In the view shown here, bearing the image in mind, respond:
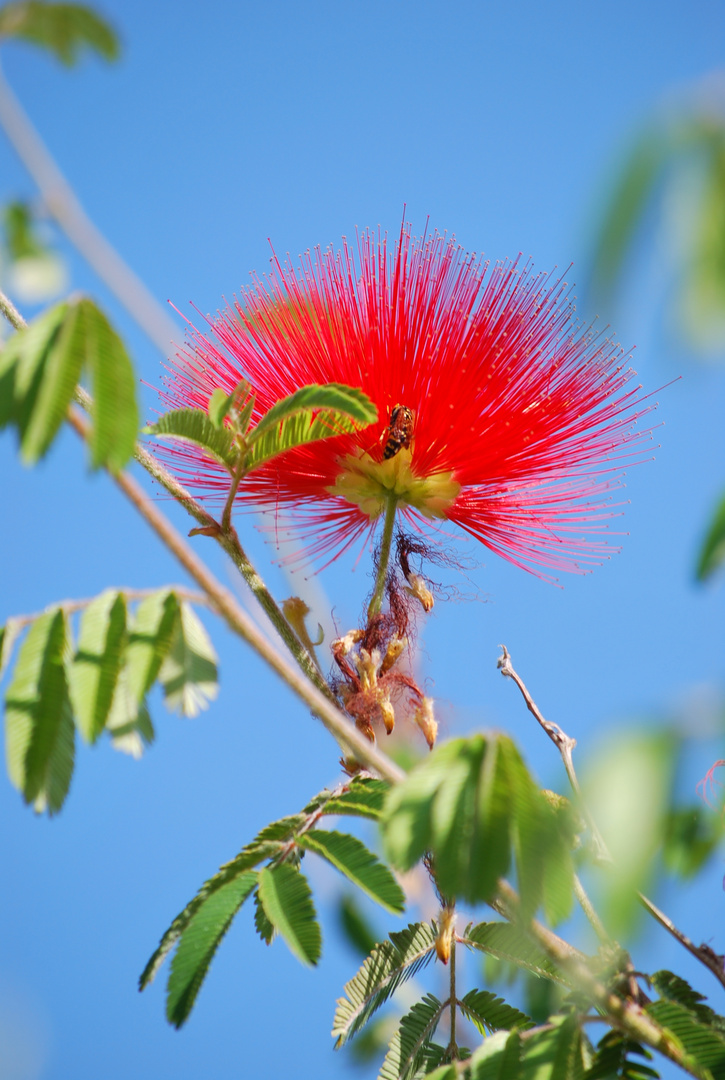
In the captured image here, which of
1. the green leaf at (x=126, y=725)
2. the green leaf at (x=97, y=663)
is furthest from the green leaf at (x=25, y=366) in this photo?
the green leaf at (x=126, y=725)

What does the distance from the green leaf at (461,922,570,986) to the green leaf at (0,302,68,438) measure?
1172mm

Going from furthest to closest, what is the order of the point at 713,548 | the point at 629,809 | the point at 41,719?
the point at 41,719 → the point at 713,548 → the point at 629,809

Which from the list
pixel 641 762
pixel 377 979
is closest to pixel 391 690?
pixel 377 979

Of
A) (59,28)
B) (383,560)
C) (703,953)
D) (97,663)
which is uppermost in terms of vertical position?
(59,28)

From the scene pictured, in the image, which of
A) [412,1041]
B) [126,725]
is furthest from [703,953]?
[126,725]

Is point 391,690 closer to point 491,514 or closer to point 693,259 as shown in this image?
point 491,514

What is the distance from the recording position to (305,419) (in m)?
1.63

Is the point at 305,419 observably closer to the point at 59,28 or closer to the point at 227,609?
the point at 227,609

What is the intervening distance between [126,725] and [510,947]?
847 mm

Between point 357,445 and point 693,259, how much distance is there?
4.70ft

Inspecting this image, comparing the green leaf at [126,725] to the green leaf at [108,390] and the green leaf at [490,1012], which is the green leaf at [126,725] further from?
the green leaf at [490,1012]

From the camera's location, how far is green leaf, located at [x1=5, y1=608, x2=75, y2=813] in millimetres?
1203

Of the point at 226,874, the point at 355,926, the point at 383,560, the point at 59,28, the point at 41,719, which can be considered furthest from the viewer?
the point at 355,926

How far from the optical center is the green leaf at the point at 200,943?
4.14 ft
